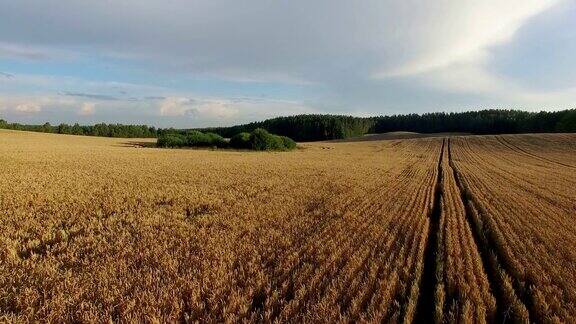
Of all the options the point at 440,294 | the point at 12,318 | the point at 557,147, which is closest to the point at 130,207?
the point at 12,318

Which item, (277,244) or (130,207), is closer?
(277,244)

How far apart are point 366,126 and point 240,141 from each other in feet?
312

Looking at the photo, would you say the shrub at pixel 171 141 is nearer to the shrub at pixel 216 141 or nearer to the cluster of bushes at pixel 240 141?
the cluster of bushes at pixel 240 141

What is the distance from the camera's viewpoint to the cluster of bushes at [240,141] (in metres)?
66.4

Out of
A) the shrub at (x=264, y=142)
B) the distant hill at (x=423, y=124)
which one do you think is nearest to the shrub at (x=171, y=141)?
the shrub at (x=264, y=142)

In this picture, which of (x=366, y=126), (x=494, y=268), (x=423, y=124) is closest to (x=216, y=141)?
(x=494, y=268)

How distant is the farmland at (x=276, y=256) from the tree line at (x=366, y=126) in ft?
292

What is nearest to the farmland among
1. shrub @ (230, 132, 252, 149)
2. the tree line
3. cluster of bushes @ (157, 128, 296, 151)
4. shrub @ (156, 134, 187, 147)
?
cluster of bushes @ (157, 128, 296, 151)

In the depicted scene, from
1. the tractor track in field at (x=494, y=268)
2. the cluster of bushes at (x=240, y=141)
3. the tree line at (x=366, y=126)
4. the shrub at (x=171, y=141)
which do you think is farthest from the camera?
the tree line at (x=366, y=126)

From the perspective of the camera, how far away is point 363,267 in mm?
8055

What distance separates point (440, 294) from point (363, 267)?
1.64m

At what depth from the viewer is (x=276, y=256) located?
28.2ft

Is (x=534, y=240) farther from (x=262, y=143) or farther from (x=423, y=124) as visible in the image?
(x=423, y=124)

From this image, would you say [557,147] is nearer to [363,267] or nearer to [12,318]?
[363,267]
